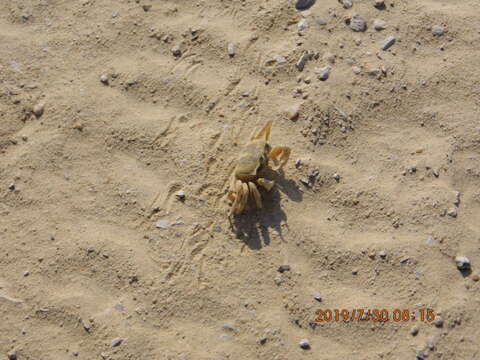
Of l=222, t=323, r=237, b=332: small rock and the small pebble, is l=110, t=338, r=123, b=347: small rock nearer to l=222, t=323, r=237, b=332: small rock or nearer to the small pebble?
l=222, t=323, r=237, b=332: small rock

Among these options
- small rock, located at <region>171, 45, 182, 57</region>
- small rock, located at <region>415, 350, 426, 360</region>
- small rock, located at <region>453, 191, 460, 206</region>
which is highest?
small rock, located at <region>171, 45, 182, 57</region>

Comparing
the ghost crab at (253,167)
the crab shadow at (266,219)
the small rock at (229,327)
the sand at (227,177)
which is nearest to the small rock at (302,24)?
the sand at (227,177)

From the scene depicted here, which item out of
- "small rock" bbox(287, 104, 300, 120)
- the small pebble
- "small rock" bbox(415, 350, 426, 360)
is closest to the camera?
"small rock" bbox(415, 350, 426, 360)

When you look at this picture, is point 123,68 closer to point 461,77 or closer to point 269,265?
point 269,265

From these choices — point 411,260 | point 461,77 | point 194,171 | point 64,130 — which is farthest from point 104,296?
point 461,77

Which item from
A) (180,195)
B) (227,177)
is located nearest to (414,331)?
(227,177)
